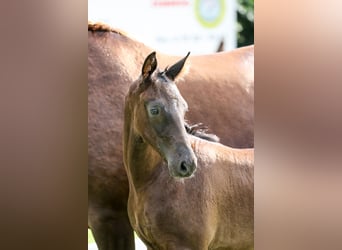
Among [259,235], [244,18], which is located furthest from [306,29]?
[259,235]

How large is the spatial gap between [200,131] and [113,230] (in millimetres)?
577

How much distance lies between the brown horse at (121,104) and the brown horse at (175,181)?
0.06m

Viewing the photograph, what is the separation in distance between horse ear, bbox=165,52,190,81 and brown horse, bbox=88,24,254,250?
0.20ft

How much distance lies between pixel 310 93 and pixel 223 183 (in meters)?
0.53

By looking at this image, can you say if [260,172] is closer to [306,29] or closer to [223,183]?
[223,183]

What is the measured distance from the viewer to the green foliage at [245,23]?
7.75 ft

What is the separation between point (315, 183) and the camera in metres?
2.43

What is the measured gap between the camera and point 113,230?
2.44 meters

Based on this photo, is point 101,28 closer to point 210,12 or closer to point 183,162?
point 210,12

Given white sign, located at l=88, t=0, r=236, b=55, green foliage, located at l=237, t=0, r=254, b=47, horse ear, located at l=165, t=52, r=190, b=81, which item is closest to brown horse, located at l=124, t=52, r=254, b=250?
horse ear, located at l=165, t=52, r=190, b=81

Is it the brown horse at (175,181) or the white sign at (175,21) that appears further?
the white sign at (175,21)

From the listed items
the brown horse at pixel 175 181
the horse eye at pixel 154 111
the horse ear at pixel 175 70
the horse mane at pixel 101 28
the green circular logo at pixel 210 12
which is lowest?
the brown horse at pixel 175 181

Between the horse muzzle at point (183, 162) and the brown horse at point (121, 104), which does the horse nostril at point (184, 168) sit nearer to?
the horse muzzle at point (183, 162)

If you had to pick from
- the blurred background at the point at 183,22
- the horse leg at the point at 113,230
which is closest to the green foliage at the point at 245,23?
the blurred background at the point at 183,22
